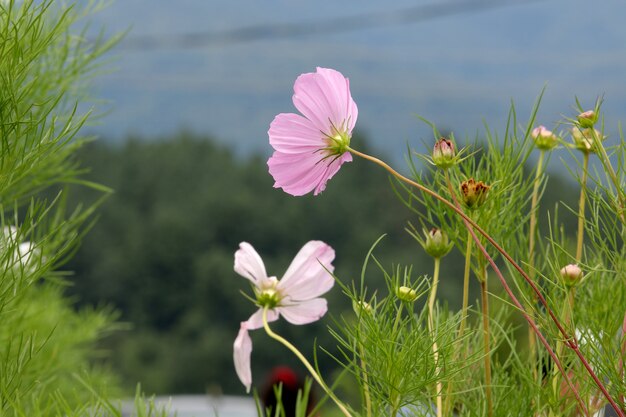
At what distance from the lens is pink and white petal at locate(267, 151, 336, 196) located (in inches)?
14.2

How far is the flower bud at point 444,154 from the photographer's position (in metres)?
0.36

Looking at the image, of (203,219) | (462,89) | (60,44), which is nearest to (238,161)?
(203,219)

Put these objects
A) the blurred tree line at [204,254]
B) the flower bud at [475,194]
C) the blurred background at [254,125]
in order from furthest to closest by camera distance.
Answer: the blurred background at [254,125] → the blurred tree line at [204,254] → the flower bud at [475,194]

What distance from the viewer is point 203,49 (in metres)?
34.6

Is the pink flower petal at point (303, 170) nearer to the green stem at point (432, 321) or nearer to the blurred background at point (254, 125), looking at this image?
the green stem at point (432, 321)

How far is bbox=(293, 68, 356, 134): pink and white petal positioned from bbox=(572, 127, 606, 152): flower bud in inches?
4.0

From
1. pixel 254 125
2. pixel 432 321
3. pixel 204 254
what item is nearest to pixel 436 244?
pixel 432 321

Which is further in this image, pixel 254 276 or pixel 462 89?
pixel 462 89

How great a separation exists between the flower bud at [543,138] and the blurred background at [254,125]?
3.52 metres

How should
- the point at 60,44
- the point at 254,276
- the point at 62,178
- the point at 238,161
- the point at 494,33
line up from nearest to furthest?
1. the point at 254,276
2. the point at 62,178
3. the point at 60,44
4. the point at 238,161
5. the point at 494,33

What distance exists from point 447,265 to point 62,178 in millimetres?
16377

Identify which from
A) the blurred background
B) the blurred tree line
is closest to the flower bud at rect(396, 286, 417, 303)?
the blurred background

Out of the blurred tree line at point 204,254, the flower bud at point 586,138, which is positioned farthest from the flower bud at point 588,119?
the blurred tree line at point 204,254

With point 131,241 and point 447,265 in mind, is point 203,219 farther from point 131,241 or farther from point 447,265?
point 447,265
